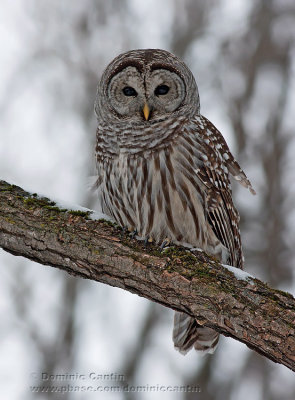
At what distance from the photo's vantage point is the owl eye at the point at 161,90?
4922 millimetres

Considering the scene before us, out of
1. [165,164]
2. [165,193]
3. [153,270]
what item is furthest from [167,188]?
[153,270]

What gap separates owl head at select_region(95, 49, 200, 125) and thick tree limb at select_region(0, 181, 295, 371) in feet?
4.14

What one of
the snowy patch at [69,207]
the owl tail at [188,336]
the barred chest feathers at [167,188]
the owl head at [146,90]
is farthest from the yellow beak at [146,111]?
the owl tail at [188,336]

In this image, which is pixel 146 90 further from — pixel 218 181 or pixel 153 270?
pixel 153 270

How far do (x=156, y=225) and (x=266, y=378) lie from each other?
139 inches

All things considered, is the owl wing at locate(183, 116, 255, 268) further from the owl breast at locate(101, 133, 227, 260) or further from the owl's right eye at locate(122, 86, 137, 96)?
the owl's right eye at locate(122, 86, 137, 96)

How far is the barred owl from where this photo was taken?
4621mm

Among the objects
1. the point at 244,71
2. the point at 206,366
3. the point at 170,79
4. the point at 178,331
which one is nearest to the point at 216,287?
the point at 178,331

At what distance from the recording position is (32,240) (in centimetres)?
374

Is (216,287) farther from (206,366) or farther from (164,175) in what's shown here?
(206,366)

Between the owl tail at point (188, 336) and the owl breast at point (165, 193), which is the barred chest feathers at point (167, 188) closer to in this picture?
the owl breast at point (165, 193)

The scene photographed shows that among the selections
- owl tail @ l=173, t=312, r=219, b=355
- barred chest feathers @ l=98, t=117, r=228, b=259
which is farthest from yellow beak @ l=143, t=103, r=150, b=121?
owl tail @ l=173, t=312, r=219, b=355

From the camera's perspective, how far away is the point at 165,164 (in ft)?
15.1

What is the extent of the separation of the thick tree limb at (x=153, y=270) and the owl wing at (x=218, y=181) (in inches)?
41.6
